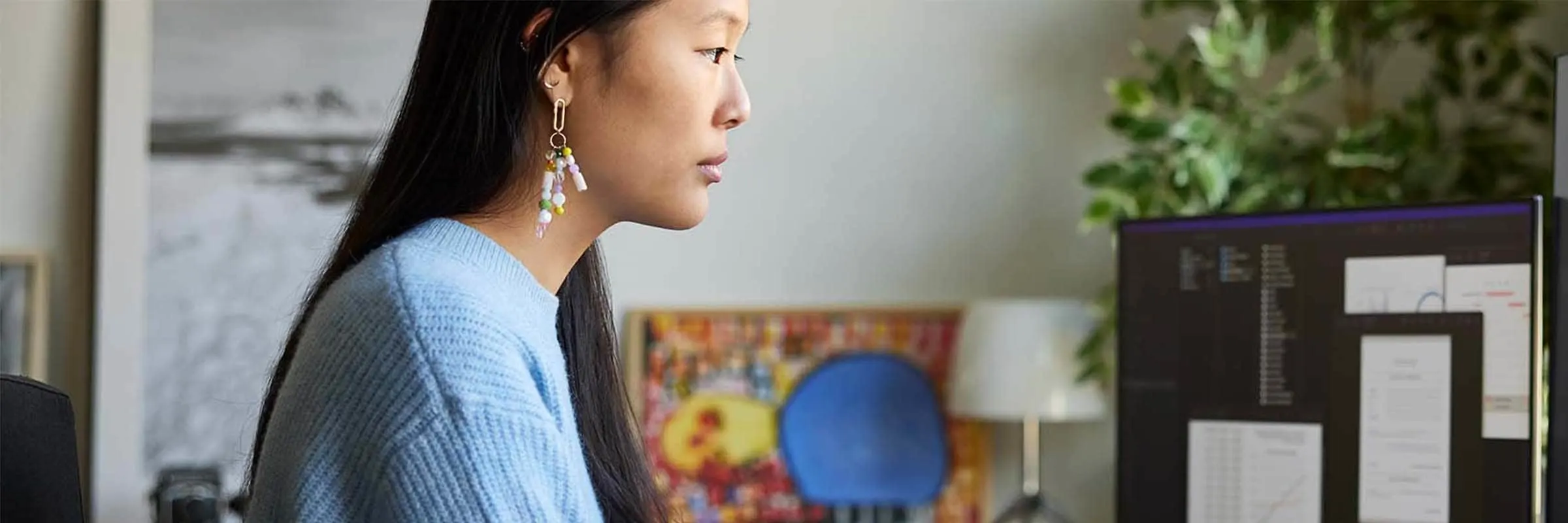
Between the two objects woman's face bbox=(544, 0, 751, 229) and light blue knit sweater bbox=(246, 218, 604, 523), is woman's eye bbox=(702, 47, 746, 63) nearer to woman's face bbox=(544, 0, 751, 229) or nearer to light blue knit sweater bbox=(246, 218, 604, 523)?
woman's face bbox=(544, 0, 751, 229)

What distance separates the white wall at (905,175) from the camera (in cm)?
304

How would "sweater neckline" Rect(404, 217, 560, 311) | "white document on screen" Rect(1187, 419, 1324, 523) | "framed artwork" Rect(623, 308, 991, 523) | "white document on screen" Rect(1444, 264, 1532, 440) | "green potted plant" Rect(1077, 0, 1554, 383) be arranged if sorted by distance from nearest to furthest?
"sweater neckline" Rect(404, 217, 560, 311)
"white document on screen" Rect(1444, 264, 1532, 440)
"white document on screen" Rect(1187, 419, 1324, 523)
"green potted plant" Rect(1077, 0, 1554, 383)
"framed artwork" Rect(623, 308, 991, 523)

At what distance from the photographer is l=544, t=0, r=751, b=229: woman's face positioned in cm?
97

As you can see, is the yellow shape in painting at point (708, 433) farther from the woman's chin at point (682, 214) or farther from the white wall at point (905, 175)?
the woman's chin at point (682, 214)

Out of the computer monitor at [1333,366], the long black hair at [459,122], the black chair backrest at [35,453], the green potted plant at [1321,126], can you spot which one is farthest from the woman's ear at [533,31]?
the green potted plant at [1321,126]

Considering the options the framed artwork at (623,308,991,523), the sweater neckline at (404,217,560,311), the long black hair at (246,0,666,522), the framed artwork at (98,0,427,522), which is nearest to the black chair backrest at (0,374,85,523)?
the long black hair at (246,0,666,522)

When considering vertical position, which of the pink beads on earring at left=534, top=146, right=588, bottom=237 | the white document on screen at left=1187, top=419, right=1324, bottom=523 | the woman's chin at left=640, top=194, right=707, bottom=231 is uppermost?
the pink beads on earring at left=534, top=146, right=588, bottom=237

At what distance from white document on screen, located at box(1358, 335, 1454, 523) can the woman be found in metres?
0.93

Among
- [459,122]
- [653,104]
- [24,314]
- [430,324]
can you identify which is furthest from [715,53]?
[24,314]

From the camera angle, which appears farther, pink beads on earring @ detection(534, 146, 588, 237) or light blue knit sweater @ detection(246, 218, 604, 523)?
pink beads on earring @ detection(534, 146, 588, 237)

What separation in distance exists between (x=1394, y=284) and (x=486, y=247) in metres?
1.07

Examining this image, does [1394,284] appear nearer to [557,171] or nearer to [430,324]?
[557,171]

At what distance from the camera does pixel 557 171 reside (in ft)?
3.23

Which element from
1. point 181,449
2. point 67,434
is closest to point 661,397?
point 181,449
